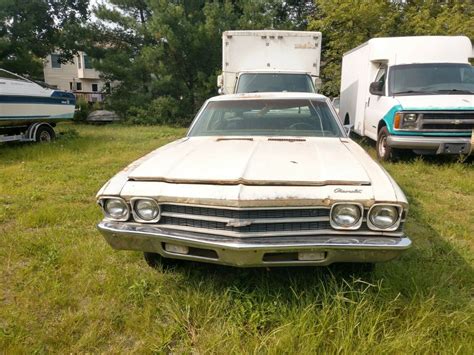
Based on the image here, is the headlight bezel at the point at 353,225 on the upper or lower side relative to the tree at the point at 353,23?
lower

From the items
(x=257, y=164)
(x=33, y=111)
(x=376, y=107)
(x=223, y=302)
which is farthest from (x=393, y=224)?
(x=33, y=111)

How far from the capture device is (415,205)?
17.0ft

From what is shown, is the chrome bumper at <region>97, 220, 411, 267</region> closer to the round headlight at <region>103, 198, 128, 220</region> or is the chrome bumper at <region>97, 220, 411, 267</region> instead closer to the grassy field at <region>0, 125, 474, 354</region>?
the round headlight at <region>103, 198, 128, 220</region>

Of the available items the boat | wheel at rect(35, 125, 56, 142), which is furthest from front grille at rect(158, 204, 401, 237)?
wheel at rect(35, 125, 56, 142)

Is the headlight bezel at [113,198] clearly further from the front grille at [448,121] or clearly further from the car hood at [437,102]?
the front grille at [448,121]

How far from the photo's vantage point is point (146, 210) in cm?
265

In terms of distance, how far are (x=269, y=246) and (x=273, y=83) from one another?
7.09m

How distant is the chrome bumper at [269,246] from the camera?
241 cm

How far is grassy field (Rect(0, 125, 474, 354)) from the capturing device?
244 centimetres

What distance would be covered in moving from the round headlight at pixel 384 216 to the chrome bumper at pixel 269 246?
0.09 meters

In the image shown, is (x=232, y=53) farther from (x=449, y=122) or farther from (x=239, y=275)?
(x=239, y=275)

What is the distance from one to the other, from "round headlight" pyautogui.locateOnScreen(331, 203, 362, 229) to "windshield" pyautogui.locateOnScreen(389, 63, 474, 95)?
5.92m

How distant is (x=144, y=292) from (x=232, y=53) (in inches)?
347

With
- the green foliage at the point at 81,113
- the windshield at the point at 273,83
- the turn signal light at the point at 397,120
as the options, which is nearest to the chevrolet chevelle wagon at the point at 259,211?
the turn signal light at the point at 397,120
